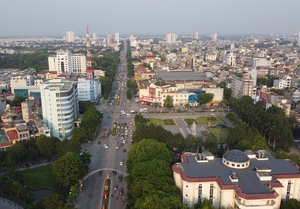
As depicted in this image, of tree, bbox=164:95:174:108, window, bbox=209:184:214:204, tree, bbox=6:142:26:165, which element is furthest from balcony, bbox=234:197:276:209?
tree, bbox=164:95:174:108

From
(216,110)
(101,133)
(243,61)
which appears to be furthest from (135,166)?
(243,61)

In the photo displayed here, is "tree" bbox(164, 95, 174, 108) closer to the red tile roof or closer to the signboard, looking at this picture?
the signboard

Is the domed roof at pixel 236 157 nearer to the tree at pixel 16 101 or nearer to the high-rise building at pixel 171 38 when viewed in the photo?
the tree at pixel 16 101

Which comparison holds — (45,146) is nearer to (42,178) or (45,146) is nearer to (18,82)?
(42,178)

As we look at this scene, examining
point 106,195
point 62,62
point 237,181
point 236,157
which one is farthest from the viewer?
point 62,62

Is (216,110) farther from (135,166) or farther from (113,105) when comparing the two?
(135,166)

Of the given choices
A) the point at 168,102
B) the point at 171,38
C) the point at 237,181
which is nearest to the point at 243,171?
the point at 237,181
